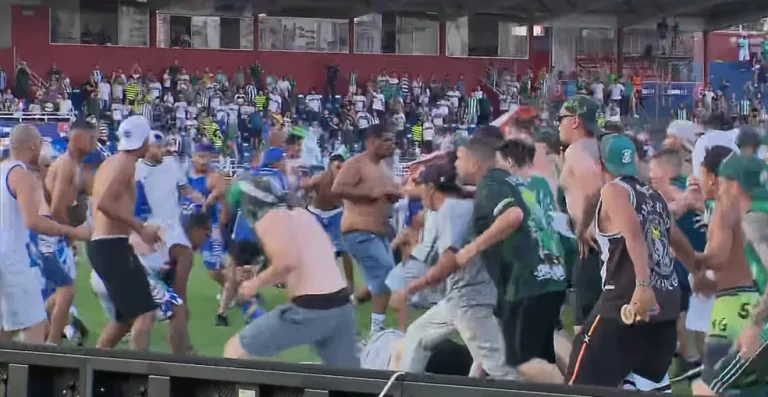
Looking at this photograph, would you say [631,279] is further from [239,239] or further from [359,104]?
[359,104]

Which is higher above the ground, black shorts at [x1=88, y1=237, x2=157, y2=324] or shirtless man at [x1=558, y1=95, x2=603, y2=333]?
shirtless man at [x1=558, y1=95, x2=603, y2=333]

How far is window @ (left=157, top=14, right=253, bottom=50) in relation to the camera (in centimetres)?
3111

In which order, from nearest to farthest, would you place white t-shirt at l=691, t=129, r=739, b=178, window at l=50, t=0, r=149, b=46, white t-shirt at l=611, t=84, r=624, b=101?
white t-shirt at l=691, t=129, r=739, b=178
white t-shirt at l=611, t=84, r=624, b=101
window at l=50, t=0, r=149, b=46

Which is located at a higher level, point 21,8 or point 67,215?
point 21,8

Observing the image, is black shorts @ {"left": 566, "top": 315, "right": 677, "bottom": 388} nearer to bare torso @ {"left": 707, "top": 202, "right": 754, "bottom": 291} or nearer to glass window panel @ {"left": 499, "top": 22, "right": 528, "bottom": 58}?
bare torso @ {"left": 707, "top": 202, "right": 754, "bottom": 291}

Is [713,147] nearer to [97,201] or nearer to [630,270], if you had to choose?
[630,270]

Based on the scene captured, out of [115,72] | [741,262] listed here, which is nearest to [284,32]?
[115,72]

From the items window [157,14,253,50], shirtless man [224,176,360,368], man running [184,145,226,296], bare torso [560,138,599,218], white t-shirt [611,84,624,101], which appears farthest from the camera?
window [157,14,253,50]

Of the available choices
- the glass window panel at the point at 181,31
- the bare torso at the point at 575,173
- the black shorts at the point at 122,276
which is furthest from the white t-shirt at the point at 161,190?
the glass window panel at the point at 181,31

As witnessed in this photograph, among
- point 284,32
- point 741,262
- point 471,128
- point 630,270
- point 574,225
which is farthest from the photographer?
point 284,32

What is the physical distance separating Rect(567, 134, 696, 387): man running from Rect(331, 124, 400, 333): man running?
0.92 m

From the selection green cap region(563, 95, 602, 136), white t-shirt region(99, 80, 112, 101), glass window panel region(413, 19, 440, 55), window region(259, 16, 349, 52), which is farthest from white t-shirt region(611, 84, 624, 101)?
window region(259, 16, 349, 52)

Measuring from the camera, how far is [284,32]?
3117 centimetres

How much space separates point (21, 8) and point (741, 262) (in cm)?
2820
